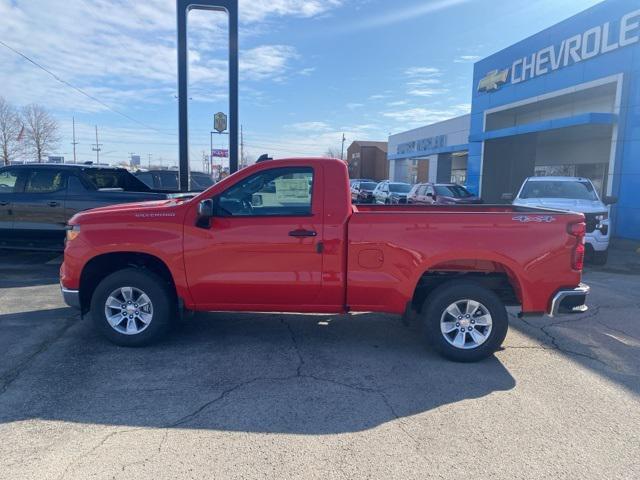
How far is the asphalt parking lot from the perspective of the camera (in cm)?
306

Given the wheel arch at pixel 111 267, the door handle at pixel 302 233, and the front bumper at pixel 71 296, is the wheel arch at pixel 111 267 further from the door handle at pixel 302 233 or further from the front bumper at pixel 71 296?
the door handle at pixel 302 233

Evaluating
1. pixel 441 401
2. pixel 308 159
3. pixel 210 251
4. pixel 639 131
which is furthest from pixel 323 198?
pixel 639 131

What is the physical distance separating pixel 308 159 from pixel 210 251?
1.36 metres

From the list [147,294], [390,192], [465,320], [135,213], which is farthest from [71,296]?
[390,192]

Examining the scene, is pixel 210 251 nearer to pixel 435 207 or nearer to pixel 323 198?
pixel 323 198

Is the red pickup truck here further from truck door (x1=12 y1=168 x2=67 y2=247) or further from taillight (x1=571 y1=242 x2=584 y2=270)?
truck door (x1=12 y1=168 x2=67 y2=247)

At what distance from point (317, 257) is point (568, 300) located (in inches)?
99.3

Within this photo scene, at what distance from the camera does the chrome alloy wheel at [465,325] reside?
15.6 ft

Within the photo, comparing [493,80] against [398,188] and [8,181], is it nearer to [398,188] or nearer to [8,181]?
[398,188]

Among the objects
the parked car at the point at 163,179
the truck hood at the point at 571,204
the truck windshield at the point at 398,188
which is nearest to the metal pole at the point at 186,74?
the parked car at the point at 163,179

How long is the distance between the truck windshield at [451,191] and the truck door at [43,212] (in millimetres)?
13421

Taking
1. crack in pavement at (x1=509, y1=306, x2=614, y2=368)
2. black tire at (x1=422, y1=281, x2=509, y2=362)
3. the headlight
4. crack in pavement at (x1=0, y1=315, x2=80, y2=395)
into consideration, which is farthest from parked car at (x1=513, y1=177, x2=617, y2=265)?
crack in pavement at (x1=0, y1=315, x2=80, y2=395)

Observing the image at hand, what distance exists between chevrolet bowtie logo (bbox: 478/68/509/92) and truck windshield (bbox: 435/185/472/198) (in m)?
6.58

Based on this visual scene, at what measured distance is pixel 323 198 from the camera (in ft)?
15.5
